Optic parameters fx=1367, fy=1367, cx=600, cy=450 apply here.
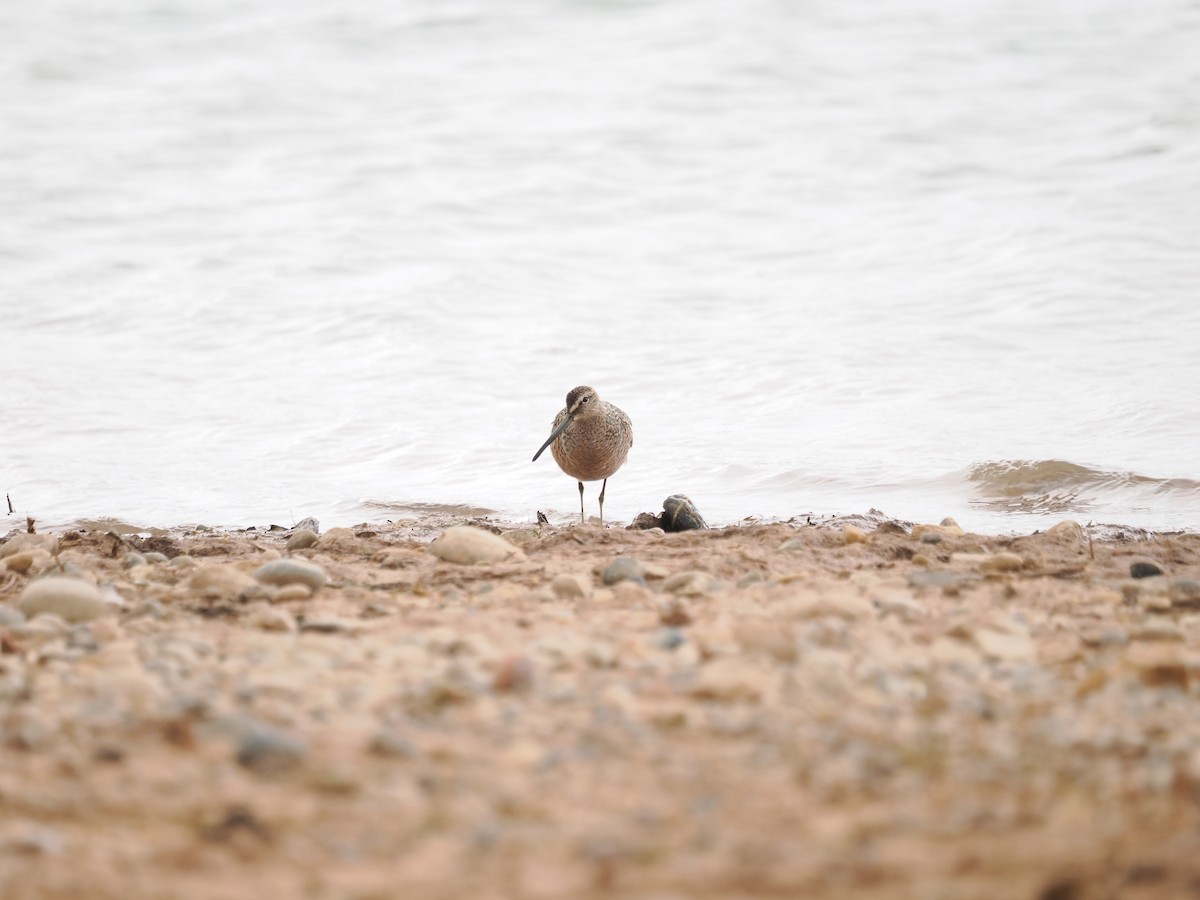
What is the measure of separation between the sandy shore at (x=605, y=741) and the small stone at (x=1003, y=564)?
512 mm

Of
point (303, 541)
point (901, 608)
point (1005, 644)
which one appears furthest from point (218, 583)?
point (1005, 644)

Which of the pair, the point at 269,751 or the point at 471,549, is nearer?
the point at 269,751

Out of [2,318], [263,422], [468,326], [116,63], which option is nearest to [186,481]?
[263,422]

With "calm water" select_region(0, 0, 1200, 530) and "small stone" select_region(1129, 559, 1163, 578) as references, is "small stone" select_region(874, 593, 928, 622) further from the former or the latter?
"calm water" select_region(0, 0, 1200, 530)

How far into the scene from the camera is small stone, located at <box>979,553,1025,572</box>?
233 inches

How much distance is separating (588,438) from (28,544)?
3324mm

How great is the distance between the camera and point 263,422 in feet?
37.8

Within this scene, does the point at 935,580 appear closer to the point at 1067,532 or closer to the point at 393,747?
the point at 1067,532

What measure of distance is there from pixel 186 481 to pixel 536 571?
5.08 meters

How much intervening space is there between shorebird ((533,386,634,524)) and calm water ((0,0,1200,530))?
0.73 metres

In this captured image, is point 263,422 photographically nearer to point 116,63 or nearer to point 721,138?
point 721,138

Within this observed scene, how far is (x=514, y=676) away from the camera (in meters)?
3.80

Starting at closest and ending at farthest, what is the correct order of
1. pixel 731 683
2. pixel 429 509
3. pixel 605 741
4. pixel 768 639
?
1. pixel 605 741
2. pixel 731 683
3. pixel 768 639
4. pixel 429 509

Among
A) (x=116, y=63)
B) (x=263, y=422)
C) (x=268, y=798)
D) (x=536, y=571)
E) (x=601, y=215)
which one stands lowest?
(x=268, y=798)
